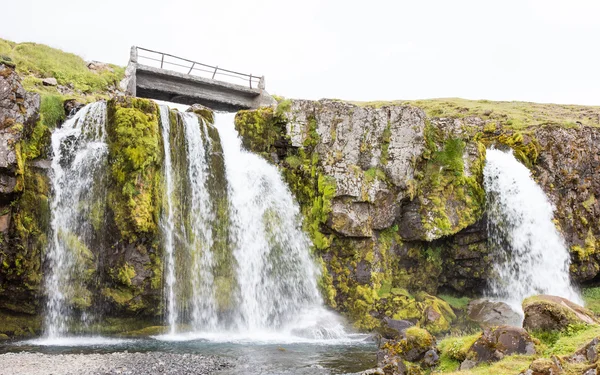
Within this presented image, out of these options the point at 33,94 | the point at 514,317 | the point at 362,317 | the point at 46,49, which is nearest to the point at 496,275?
the point at 514,317

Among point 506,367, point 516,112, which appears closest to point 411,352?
point 506,367

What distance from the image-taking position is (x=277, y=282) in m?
20.8

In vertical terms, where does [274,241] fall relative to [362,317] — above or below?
above

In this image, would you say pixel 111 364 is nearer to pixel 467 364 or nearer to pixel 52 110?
pixel 467 364

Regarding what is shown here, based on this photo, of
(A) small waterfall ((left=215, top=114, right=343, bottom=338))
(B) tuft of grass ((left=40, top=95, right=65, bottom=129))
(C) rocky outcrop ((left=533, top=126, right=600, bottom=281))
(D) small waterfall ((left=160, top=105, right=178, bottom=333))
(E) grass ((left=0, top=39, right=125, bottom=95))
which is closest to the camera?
(D) small waterfall ((left=160, top=105, right=178, bottom=333))

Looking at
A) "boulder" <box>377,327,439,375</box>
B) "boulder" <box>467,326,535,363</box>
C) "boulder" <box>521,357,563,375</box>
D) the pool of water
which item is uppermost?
"boulder" <box>521,357,563,375</box>

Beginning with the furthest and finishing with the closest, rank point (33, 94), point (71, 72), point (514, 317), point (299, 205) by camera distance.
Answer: point (71, 72) < point (299, 205) < point (514, 317) < point (33, 94)

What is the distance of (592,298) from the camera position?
84.8ft

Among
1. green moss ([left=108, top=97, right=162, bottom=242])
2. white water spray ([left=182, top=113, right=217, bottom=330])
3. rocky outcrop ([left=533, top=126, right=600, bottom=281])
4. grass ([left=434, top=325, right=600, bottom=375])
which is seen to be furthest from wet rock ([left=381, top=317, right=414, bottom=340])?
rocky outcrop ([left=533, top=126, right=600, bottom=281])

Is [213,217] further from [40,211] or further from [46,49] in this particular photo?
[46,49]

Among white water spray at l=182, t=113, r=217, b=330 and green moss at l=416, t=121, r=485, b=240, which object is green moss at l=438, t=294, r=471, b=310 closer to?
green moss at l=416, t=121, r=485, b=240

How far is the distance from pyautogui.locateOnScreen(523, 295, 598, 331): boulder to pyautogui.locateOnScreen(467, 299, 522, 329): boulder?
1017 centimetres

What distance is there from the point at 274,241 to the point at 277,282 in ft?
5.86

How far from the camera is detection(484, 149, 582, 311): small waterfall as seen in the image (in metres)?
23.3
